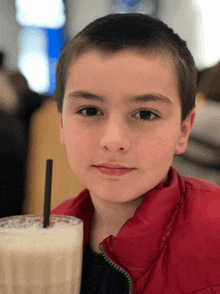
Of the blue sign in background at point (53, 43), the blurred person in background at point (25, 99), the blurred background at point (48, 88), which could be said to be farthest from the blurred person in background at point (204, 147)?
the blue sign in background at point (53, 43)

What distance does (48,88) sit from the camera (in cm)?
220

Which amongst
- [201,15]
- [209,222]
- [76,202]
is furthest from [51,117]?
[201,15]

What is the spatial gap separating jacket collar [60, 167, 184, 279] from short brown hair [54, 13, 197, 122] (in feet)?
0.90

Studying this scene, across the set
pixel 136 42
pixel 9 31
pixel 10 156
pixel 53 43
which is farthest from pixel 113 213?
pixel 9 31

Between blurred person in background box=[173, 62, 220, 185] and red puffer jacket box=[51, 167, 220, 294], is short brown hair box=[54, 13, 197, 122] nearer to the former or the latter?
red puffer jacket box=[51, 167, 220, 294]

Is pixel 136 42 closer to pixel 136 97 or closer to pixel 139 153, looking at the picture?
pixel 136 97

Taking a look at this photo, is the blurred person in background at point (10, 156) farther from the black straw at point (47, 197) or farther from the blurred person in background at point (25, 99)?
the black straw at point (47, 197)

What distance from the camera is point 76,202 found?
1153mm

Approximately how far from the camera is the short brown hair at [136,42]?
90cm

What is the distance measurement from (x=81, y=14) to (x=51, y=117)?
88 centimetres

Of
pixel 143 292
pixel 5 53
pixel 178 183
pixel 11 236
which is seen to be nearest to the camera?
pixel 11 236

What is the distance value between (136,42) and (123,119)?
23 centimetres

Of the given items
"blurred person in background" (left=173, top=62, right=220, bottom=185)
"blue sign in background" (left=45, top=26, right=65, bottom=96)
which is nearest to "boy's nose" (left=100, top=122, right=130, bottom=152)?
"blurred person in background" (left=173, top=62, right=220, bottom=185)

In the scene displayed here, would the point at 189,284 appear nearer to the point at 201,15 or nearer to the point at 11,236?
the point at 11,236
